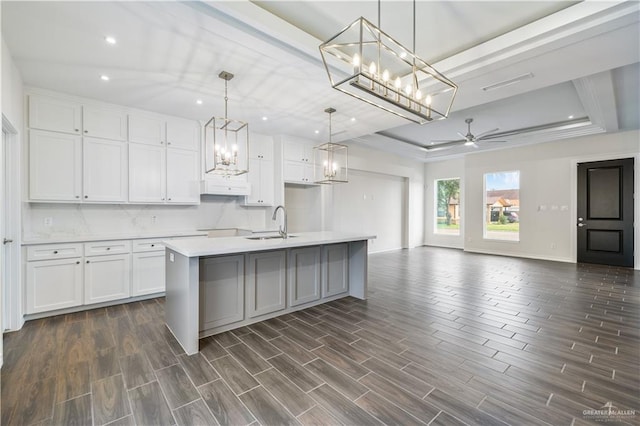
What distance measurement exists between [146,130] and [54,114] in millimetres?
1008

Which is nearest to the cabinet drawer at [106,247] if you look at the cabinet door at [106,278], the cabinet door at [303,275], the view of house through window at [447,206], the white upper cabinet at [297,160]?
the cabinet door at [106,278]

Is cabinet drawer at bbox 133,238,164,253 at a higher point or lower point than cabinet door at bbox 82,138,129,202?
lower

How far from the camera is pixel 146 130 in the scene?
4.32m

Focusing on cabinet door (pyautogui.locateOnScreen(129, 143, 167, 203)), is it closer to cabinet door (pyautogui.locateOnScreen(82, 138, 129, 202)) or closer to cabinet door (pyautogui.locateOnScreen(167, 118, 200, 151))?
cabinet door (pyautogui.locateOnScreen(82, 138, 129, 202))

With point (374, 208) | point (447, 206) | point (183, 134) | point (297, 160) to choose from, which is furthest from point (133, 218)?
point (447, 206)

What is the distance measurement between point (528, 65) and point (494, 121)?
3273mm

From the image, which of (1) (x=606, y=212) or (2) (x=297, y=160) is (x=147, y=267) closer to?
(2) (x=297, y=160)

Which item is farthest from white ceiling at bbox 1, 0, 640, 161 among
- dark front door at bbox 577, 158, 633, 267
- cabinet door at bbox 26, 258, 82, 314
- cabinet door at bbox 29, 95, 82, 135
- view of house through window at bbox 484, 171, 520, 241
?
view of house through window at bbox 484, 171, 520, 241

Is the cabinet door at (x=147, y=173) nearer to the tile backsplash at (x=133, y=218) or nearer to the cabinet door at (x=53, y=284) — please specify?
the tile backsplash at (x=133, y=218)

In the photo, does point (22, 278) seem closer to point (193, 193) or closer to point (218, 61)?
point (193, 193)

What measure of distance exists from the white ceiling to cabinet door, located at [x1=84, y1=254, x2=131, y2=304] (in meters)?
2.14

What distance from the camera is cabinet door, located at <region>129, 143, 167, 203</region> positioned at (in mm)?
4207

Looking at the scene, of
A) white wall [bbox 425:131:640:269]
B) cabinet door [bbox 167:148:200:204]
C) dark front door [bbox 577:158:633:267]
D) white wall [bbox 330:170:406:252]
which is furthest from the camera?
white wall [bbox 330:170:406:252]

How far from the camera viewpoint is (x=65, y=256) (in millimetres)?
3473
